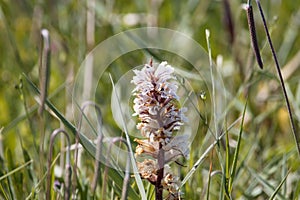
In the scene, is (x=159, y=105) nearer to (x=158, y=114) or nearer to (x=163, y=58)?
(x=158, y=114)

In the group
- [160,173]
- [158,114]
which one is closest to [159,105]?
[158,114]

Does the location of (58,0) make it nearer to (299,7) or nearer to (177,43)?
(177,43)

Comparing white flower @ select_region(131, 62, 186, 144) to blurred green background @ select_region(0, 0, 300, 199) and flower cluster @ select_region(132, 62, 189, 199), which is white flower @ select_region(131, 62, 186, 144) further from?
blurred green background @ select_region(0, 0, 300, 199)

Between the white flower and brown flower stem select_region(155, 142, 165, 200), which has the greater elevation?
the white flower

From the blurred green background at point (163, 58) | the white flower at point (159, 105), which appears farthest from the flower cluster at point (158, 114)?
the blurred green background at point (163, 58)

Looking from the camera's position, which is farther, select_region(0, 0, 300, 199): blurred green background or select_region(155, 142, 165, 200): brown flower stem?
select_region(0, 0, 300, 199): blurred green background

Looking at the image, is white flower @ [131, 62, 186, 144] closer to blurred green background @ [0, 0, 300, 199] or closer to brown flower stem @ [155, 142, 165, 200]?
brown flower stem @ [155, 142, 165, 200]

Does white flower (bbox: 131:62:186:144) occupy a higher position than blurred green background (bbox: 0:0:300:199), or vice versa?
blurred green background (bbox: 0:0:300:199)

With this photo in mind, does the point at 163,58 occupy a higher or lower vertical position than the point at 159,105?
higher

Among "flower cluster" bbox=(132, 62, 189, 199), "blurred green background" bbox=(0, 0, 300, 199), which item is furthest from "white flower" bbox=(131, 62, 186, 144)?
"blurred green background" bbox=(0, 0, 300, 199)

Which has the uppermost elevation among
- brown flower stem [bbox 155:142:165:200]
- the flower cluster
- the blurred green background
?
the blurred green background
